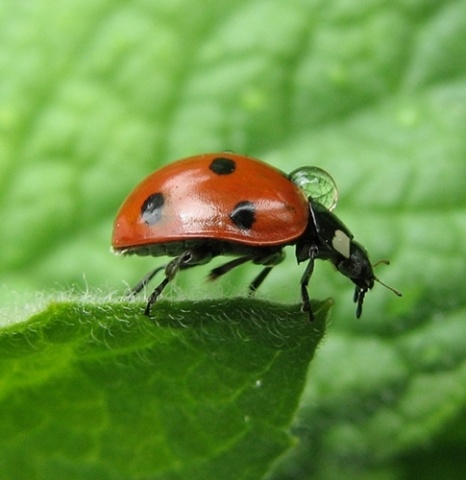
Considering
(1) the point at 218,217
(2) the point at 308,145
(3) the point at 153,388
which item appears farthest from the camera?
(2) the point at 308,145

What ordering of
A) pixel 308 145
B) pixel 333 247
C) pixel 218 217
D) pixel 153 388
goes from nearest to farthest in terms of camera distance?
pixel 153 388
pixel 218 217
pixel 333 247
pixel 308 145

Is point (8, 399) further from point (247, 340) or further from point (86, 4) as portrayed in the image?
point (86, 4)

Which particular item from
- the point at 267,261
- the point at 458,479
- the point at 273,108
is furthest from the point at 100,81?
the point at 458,479

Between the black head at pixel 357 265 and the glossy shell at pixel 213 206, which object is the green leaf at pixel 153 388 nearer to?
the glossy shell at pixel 213 206

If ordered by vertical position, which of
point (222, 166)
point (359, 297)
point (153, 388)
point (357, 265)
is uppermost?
point (222, 166)

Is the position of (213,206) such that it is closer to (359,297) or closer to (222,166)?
(222,166)

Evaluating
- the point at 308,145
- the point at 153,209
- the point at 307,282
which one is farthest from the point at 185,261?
the point at 308,145

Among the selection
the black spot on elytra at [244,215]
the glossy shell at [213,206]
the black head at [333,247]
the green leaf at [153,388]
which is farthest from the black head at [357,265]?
the green leaf at [153,388]
